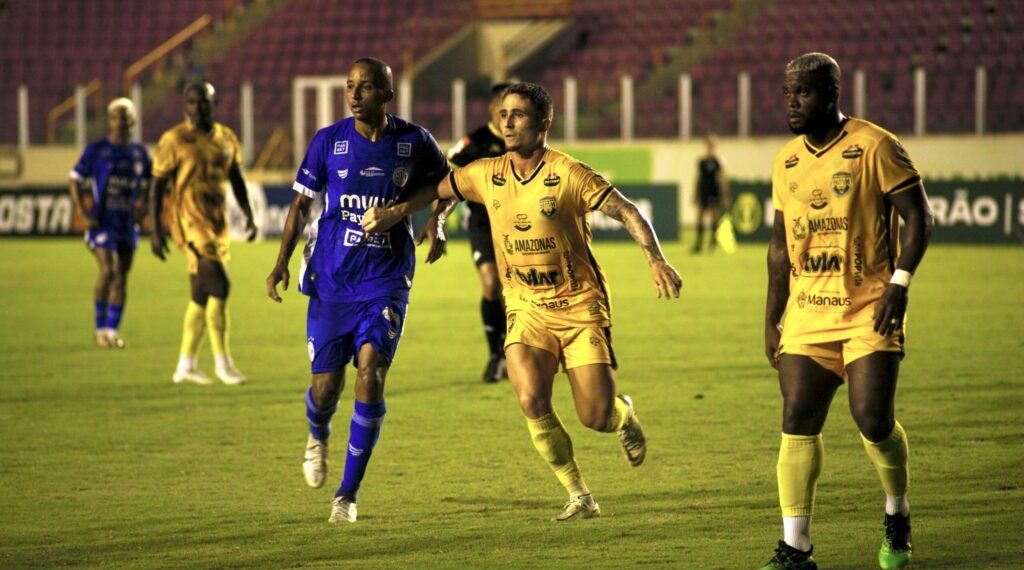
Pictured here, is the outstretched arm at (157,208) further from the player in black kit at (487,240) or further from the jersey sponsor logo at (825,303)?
the jersey sponsor logo at (825,303)

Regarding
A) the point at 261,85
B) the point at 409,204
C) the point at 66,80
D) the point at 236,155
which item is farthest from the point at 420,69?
the point at 409,204

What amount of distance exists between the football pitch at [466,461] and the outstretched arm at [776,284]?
0.86 meters

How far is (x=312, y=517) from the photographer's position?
7398 mm

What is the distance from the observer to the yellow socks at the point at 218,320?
12.4 meters

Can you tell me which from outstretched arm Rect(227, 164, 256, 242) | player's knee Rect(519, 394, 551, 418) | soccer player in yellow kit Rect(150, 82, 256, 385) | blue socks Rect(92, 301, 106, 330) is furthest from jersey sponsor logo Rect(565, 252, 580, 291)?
blue socks Rect(92, 301, 106, 330)

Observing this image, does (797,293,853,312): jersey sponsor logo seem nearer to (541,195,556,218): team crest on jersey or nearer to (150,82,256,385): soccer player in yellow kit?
(541,195,556,218): team crest on jersey

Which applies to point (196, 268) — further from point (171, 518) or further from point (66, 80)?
point (66, 80)

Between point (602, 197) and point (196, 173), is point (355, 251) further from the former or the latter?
point (196, 173)

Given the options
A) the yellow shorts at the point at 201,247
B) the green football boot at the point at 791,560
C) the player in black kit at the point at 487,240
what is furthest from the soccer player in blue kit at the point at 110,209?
the green football boot at the point at 791,560

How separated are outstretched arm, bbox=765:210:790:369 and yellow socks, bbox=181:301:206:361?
6.83 metres

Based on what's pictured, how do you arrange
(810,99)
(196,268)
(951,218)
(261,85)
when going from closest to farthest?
(810,99)
(196,268)
(951,218)
(261,85)

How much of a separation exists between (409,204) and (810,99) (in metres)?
2.10

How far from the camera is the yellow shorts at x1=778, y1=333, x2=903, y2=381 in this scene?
5.96 m

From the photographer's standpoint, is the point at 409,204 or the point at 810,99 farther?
the point at 409,204
